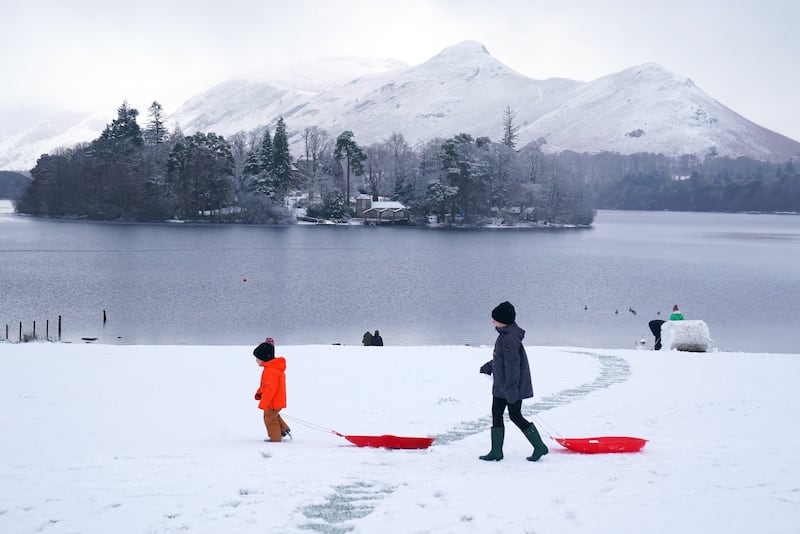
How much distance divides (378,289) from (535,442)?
4194cm

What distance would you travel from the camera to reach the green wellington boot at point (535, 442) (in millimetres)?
8445

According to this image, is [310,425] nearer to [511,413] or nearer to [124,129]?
[511,413]

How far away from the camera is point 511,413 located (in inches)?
335

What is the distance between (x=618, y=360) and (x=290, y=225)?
339 feet

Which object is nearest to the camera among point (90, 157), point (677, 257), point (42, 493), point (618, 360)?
point (42, 493)

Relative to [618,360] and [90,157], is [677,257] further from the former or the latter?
[90,157]

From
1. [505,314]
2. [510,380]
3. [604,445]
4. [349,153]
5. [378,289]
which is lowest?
[378,289]

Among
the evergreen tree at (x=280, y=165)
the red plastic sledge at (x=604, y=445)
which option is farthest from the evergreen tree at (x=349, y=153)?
the red plastic sledge at (x=604, y=445)

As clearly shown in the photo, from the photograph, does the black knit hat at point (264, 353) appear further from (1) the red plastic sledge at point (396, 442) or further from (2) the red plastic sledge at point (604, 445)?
(2) the red plastic sledge at point (604, 445)

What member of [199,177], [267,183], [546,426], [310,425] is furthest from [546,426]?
[199,177]

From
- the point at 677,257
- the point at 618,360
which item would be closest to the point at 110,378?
the point at 618,360

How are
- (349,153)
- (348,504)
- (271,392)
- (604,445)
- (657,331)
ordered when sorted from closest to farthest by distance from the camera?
(348,504), (604,445), (271,392), (657,331), (349,153)

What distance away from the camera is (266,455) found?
8.79 m

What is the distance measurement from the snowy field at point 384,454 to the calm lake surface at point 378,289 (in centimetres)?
1678
